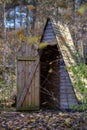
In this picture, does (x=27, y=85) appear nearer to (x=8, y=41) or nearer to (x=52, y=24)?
(x=52, y=24)

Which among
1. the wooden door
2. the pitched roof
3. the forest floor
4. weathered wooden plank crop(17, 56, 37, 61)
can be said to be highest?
the pitched roof

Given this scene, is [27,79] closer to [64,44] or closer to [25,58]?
[25,58]

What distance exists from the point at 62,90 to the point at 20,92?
1.14m

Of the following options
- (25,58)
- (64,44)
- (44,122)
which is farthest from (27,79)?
(44,122)

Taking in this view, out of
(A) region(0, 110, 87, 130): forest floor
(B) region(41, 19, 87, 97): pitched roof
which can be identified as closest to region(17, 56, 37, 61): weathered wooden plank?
(B) region(41, 19, 87, 97): pitched roof

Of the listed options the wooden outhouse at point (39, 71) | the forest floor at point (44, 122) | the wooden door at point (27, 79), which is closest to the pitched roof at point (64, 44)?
the wooden outhouse at point (39, 71)

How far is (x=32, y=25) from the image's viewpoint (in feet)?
72.6

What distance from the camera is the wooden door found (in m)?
8.43

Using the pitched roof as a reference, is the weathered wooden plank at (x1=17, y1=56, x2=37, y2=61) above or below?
below

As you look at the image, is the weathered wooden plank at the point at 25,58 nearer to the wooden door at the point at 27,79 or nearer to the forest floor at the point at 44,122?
the wooden door at the point at 27,79

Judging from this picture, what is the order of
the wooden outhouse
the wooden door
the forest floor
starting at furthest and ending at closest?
the wooden door
the wooden outhouse
the forest floor

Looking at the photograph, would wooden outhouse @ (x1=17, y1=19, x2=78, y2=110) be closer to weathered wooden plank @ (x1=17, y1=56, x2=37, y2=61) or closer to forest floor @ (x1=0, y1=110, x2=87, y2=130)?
weathered wooden plank @ (x1=17, y1=56, x2=37, y2=61)

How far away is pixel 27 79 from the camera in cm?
848

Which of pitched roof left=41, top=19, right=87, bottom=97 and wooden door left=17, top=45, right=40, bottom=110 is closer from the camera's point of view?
pitched roof left=41, top=19, right=87, bottom=97
